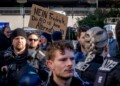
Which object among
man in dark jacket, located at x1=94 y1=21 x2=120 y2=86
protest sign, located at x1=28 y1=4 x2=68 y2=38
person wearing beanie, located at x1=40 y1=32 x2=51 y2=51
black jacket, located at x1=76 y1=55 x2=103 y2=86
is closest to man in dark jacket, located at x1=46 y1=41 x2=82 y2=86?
man in dark jacket, located at x1=94 y1=21 x2=120 y2=86

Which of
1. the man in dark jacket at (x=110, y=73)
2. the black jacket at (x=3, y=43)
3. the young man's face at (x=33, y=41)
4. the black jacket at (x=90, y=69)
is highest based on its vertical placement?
the man in dark jacket at (x=110, y=73)

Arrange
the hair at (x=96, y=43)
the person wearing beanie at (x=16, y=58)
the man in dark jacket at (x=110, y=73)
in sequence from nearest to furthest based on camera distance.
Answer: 1. the man in dark jacket at (x=110, y=73)
2. the hair at (x=96, y=43)
3. the person wearing beanie at (x=16, y=58)

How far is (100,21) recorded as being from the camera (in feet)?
103

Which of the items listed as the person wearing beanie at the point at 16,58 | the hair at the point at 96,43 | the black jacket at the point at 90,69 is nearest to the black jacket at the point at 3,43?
the person wearing beanie at the point at 16,58

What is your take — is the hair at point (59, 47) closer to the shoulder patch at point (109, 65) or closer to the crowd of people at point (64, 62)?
the crowd of people at point (64, 62)

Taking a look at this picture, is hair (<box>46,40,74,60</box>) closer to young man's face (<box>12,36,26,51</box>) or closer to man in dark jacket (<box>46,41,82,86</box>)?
man in dark jacket (<box>46,41,82,86</box>)

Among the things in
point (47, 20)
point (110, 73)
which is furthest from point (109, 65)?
point (47, 20)

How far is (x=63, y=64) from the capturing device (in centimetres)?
369

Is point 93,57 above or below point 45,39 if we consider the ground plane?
above

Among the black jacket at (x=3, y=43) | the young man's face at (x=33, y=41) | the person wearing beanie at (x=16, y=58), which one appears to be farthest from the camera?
the black jacket at (x=3, y=43)

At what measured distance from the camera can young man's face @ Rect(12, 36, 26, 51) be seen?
635 centimetres

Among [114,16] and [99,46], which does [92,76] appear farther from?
[114,16]

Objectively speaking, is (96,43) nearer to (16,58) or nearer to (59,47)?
(59,47)

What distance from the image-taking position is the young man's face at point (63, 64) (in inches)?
144
